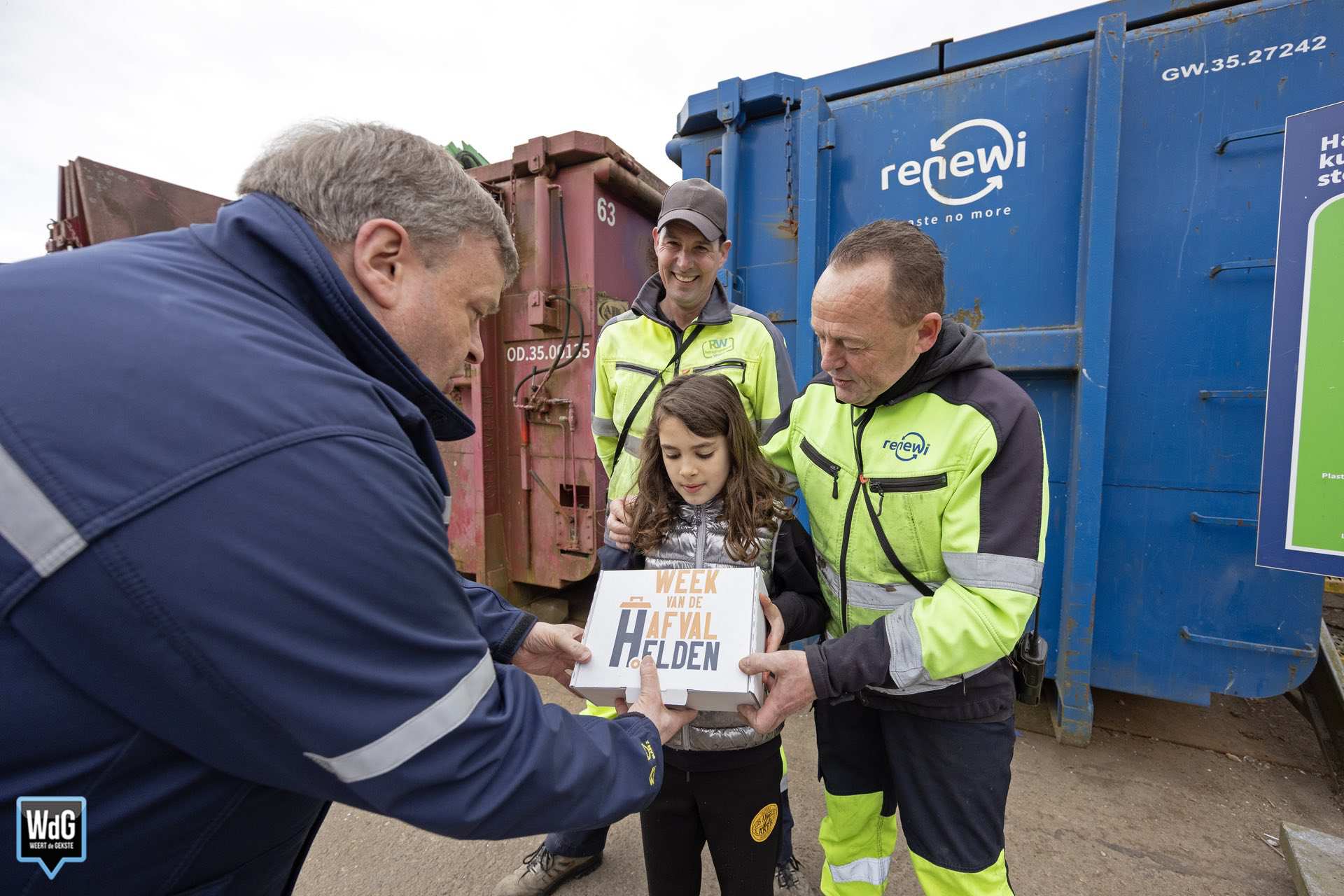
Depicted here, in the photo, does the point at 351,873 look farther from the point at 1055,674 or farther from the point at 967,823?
the point at 1055,674

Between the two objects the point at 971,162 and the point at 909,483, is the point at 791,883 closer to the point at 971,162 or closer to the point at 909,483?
the point at 909,483

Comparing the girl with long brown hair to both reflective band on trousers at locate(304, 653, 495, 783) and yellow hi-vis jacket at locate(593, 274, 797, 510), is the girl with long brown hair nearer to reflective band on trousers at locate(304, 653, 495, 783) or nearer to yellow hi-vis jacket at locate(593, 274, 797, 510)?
yellow hi-vis jacket at locate(593, 274, 797, 510)

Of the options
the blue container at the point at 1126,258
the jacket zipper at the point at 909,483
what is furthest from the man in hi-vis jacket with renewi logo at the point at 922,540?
the blue container at the point at 1126,258

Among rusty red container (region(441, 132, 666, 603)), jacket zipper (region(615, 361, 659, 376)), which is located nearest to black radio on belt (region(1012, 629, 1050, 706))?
jacket zipper (region(615, 361, 659, 376))

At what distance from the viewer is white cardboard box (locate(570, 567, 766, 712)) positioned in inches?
48.1

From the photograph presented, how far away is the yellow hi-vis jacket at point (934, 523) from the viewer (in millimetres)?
1229

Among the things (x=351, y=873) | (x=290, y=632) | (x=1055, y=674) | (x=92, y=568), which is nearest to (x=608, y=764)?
(x=290, y=632)

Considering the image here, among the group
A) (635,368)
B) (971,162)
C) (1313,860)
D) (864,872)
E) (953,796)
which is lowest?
(1313,860)

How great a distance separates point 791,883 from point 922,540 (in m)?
1.45

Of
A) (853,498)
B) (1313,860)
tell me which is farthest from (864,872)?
(1313,860)

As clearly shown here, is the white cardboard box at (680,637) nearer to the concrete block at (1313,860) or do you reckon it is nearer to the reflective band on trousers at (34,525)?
the reflective band on trousers at (34,525)

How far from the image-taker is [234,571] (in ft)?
2.03

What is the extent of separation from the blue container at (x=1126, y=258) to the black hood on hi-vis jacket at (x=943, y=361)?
141 centimetres

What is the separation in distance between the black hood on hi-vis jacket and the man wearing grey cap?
0.77 m
